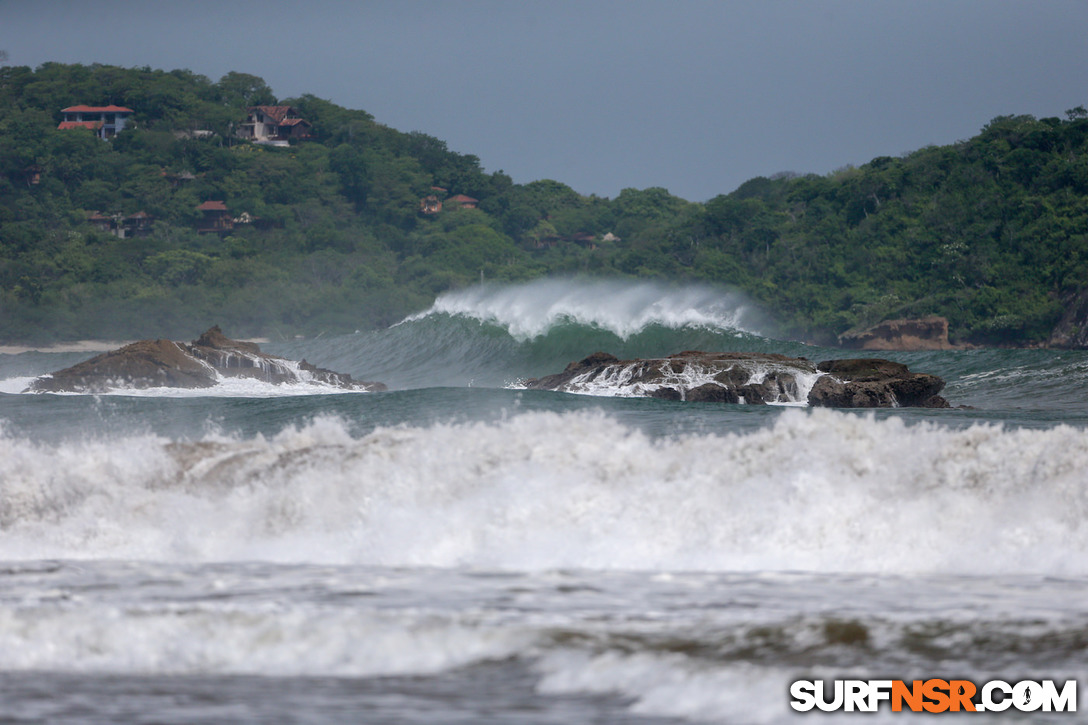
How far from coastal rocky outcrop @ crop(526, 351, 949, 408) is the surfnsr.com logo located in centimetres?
1668

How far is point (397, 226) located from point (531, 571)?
325 feet

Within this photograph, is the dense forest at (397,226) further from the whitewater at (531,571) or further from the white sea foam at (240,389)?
the whitewater at (531,571)

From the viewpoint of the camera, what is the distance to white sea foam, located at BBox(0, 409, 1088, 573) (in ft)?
28.1

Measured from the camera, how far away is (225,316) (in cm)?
8125

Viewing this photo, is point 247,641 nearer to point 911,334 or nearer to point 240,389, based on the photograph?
point 240,389

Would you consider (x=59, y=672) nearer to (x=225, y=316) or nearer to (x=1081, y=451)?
(x=1081, y=451)

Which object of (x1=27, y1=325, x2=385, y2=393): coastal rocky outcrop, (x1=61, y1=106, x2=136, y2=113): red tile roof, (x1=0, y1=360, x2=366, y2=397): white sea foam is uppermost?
(x1=61, y1=106, x2=136, y2=113): red tile roof

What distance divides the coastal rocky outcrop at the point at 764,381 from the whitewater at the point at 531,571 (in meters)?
11.5

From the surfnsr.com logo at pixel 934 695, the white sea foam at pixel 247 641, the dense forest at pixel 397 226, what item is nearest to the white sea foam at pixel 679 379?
the white sea foam at pixel 247 641

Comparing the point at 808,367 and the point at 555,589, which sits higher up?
the point at 808,367

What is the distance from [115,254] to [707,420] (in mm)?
77329

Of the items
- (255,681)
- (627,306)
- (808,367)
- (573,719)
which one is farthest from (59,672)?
(627,306)

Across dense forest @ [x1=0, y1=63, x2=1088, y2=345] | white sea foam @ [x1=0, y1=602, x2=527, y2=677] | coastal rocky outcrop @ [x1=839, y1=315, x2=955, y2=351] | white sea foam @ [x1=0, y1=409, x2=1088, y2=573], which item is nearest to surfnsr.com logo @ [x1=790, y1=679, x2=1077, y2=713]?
white sea foam @ [x1=0, y1=602, x2=527, y2=677]

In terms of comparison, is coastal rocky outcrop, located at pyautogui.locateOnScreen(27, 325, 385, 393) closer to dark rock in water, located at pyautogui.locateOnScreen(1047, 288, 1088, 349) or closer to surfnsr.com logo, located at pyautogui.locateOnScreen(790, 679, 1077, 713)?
surfnsr.com logo, located at pyautogui.locateOnScreen(790, 679, 1077, 713)
